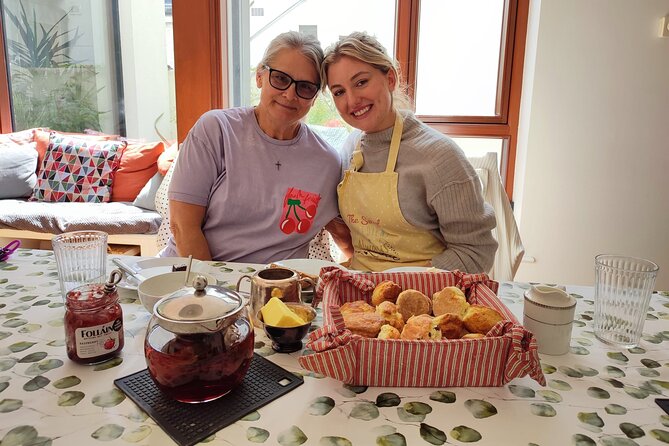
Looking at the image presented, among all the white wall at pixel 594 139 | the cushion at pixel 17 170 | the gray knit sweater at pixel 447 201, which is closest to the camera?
the gray knit sweater at pixel 447 201

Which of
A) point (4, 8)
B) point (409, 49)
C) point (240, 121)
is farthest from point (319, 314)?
point (4, 8)

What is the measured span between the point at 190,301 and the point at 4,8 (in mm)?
4213

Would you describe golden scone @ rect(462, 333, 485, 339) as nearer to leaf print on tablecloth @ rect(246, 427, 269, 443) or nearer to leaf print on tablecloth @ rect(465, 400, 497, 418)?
leaf print on tablecloth @ rect(465, 400, 497, 418)

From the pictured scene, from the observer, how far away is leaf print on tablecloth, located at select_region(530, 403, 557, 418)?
0.67 metres

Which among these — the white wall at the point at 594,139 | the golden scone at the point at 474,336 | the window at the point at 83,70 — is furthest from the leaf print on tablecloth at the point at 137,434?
the window at the point at 83,70

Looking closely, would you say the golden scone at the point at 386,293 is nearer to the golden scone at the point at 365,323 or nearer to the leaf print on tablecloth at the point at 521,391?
the golden scone at the point at 365,323

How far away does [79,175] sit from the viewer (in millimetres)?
3422

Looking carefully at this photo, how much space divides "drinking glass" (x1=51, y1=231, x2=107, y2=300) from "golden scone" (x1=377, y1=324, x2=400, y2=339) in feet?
2.03

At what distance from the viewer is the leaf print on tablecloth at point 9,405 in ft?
2.18

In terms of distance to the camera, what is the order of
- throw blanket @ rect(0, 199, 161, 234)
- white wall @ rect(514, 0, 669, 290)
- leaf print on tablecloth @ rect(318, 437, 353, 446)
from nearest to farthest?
1. leaf print on tablecloth @ rect(318, 437, 353, 446)
2. white wall @ rect(514, 0, 669, 290)
3. throw blanket @ rect(0, 199, 161, 234)

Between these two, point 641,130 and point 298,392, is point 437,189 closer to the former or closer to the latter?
point 298,392

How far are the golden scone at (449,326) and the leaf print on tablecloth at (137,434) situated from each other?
410mm

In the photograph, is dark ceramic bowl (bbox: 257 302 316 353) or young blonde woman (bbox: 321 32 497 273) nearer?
dark ceramic bowl (bbox: 257 302 316 353)

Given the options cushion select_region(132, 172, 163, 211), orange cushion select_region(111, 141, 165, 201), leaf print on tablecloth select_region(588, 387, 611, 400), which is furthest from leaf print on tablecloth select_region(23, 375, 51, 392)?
orange cushion select_region(111, 141, 165, 201)
